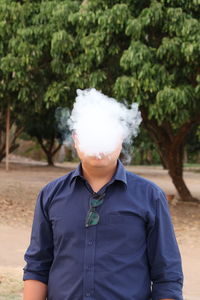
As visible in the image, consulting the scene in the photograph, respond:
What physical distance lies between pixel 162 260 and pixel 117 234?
0.69 feet

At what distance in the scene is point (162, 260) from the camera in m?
2.35

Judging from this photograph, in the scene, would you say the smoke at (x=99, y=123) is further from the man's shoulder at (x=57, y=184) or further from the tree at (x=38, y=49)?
the tree at (x=38, y=49)

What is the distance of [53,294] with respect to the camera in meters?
2.38

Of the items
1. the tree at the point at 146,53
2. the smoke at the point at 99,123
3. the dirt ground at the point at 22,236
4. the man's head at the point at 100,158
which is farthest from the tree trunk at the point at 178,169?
the man's head at the point at 100,158

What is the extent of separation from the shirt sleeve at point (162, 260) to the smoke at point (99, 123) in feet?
0.92

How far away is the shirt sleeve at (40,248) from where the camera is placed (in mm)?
2436

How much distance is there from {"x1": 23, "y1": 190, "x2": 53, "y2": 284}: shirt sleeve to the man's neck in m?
0.21

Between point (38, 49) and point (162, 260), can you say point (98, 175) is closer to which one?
point (162, 260)

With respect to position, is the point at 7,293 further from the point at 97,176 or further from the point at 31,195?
the point at 31,195

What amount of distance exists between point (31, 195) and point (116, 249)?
46.1ft

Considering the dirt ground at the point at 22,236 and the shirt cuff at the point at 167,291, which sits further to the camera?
the dirt ground at the point at 22,236

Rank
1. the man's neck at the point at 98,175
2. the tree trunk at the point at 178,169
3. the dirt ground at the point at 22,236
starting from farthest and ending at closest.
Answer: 1. the tree trunk at the point at 178,169
2. the dirt ground at the point at 22,236
3. the man's neck at the point at 98,175

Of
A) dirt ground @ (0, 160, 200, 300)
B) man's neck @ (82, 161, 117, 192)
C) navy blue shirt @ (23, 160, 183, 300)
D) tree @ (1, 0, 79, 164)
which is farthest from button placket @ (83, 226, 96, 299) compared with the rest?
tree @ (1, 0, 79, 164)

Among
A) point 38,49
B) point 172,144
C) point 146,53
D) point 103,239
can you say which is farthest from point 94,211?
point 172,144
